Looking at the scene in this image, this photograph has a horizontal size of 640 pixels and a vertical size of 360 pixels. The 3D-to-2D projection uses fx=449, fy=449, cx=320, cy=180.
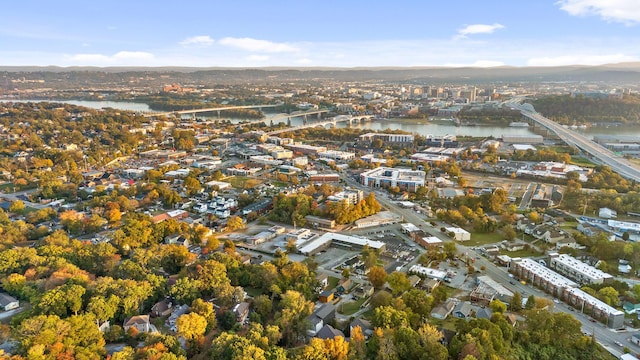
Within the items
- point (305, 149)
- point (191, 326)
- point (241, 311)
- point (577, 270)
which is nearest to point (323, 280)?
point (241, 311)

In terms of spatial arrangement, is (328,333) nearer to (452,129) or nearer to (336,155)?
(336,155)

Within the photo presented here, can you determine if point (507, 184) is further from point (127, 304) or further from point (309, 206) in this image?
point (127, 304)

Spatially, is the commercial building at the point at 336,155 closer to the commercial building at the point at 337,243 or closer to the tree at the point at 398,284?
the commercial building at the point at 337,243

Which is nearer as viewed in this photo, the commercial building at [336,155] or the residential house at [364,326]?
the residential house at [364,326]

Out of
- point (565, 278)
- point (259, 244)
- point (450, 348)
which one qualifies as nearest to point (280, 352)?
point (450, 348)

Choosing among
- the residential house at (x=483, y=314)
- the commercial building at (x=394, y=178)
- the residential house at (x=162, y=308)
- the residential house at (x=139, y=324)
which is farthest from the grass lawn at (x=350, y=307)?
the commercial building at (x=394, y=178)

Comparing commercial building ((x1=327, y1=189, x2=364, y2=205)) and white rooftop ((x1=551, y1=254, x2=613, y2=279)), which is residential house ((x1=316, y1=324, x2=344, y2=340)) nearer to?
white rooftop ((x1=551, y1=254, x2=613, y2=279))
